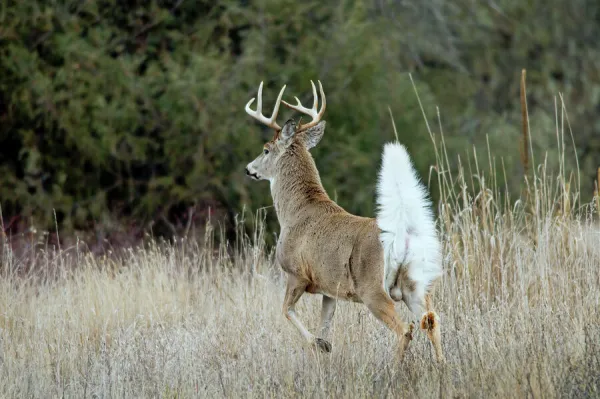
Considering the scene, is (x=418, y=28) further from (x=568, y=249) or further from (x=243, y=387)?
(x=243, y=387)

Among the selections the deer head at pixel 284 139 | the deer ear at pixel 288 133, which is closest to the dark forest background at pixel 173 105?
the deer head at pixel 284 139

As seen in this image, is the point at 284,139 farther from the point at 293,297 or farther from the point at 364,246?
the point at 364,246

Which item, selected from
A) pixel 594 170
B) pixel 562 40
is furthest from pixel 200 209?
pixel 562 40

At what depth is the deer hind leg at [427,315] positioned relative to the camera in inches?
243

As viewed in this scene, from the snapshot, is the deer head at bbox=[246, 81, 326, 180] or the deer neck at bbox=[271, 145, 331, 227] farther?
the deer head at bbox=[246, 81, 326, 180]

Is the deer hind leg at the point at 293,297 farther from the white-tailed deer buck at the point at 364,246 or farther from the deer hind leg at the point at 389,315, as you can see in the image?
the deer hind leg at the point at 389,315

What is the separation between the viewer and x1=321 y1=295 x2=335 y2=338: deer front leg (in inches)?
282

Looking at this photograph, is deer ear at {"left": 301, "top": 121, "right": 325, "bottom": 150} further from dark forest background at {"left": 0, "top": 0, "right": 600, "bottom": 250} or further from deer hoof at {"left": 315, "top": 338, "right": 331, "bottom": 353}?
dark forest background at {"left": 0, "top": 0, "right": 600, "bottom": 250}

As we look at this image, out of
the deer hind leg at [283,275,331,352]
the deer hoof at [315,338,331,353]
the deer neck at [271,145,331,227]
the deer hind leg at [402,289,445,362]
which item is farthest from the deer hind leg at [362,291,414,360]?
the deer neck at [271,145,331,227]

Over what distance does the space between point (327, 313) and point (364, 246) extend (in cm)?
85

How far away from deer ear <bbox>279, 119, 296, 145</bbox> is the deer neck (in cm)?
7

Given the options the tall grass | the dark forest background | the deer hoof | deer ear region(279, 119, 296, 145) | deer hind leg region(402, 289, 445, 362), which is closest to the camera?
the tall grass

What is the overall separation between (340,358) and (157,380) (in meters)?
1.03

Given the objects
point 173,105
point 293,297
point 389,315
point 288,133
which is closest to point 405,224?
point 389,315
